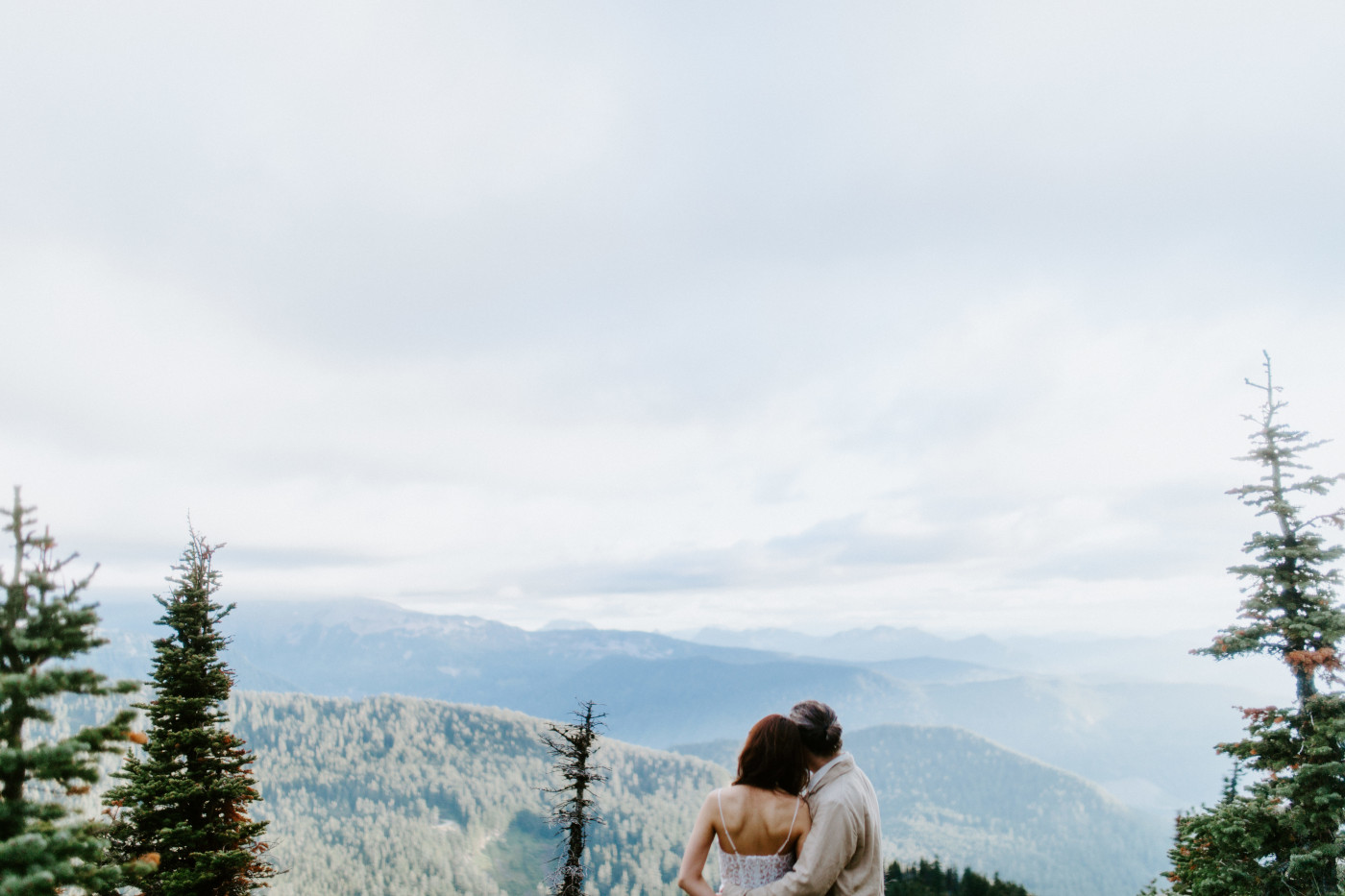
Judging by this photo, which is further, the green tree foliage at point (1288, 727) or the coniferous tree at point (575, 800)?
the coniferous tree at point (575, 800)

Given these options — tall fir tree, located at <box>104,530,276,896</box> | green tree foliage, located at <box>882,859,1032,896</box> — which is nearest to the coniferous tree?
tall fir tree, located at <box>104,530,276,896</box>

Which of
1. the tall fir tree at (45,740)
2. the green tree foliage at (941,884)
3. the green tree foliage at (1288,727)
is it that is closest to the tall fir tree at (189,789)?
the tall fir tree at (45,740)

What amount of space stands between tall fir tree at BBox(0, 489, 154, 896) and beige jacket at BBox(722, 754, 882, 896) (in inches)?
284

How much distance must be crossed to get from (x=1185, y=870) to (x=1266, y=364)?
18599 millimetres

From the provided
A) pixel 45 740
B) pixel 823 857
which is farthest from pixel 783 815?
pixel 45 740

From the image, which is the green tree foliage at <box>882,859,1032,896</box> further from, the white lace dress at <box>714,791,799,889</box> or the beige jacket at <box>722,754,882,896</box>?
the white lace dress at <box>714,791,799,889</box>

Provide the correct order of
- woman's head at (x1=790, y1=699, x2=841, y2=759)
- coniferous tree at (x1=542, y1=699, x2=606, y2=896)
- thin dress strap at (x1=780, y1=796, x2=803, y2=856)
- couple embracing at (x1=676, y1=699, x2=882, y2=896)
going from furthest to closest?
coniferous tree at (x1=542, y1=699, x2=606, y2=896) → woman's head at (x1=790, y1=699, x2=841, y2=759) → thin dress strap at (x1=780, y1=796, x2=803, y2=856) → couple embracing at (x1=676, y1=699, x2=882, y2=896)

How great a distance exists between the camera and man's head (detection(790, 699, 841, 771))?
5.63 metres

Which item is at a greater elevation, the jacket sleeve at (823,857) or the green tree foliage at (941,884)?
the jacket sleeve at (823,857)

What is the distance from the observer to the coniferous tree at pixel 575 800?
21.2m

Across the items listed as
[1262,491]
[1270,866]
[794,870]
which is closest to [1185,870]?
[1270,866]

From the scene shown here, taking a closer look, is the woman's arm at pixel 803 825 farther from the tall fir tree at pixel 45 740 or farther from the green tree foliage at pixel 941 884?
the green tree foliage at pixel 941 884

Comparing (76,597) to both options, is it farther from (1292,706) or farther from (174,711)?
(1292,706)

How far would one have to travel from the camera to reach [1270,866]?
17.2m
